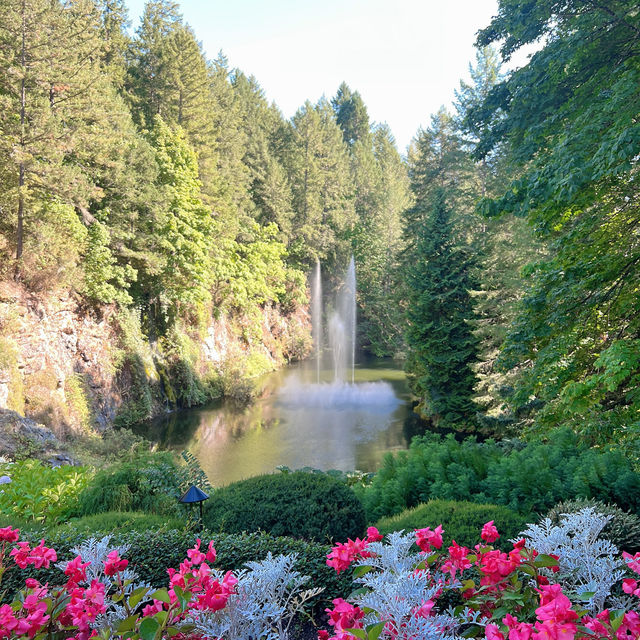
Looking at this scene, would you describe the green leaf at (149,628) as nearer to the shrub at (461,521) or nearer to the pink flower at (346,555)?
the pink flower at (346,555)

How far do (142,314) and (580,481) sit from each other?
17248 mm

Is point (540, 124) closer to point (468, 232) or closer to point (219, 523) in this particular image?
point (219, 523)

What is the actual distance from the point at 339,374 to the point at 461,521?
21619 mm

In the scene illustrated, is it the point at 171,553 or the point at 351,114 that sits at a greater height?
the point at 351,114

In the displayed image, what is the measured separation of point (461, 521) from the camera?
12.4 ft

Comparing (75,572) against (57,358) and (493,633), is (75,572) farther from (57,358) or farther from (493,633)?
(57,358)

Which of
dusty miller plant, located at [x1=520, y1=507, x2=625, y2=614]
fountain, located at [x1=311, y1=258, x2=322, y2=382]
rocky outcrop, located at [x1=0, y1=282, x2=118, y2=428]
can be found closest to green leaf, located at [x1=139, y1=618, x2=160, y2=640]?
dusty miller plant, located at [x1=520, y1=507, x2=625, y2=614]

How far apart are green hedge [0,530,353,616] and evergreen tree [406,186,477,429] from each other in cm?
1222

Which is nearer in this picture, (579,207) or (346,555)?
(346,555)

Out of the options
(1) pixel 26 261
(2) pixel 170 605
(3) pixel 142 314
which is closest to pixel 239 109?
(3) pixel 142 314

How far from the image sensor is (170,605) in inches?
71.9

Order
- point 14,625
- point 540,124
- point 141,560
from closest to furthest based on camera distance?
point 14,625 → point 141,560 → point 540,124

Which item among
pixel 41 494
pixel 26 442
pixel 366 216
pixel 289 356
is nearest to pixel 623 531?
pixel 41 494

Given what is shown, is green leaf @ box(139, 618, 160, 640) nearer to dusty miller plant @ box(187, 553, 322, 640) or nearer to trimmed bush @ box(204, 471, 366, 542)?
dusty miller plant @ box(187, 553, 322, 640)
